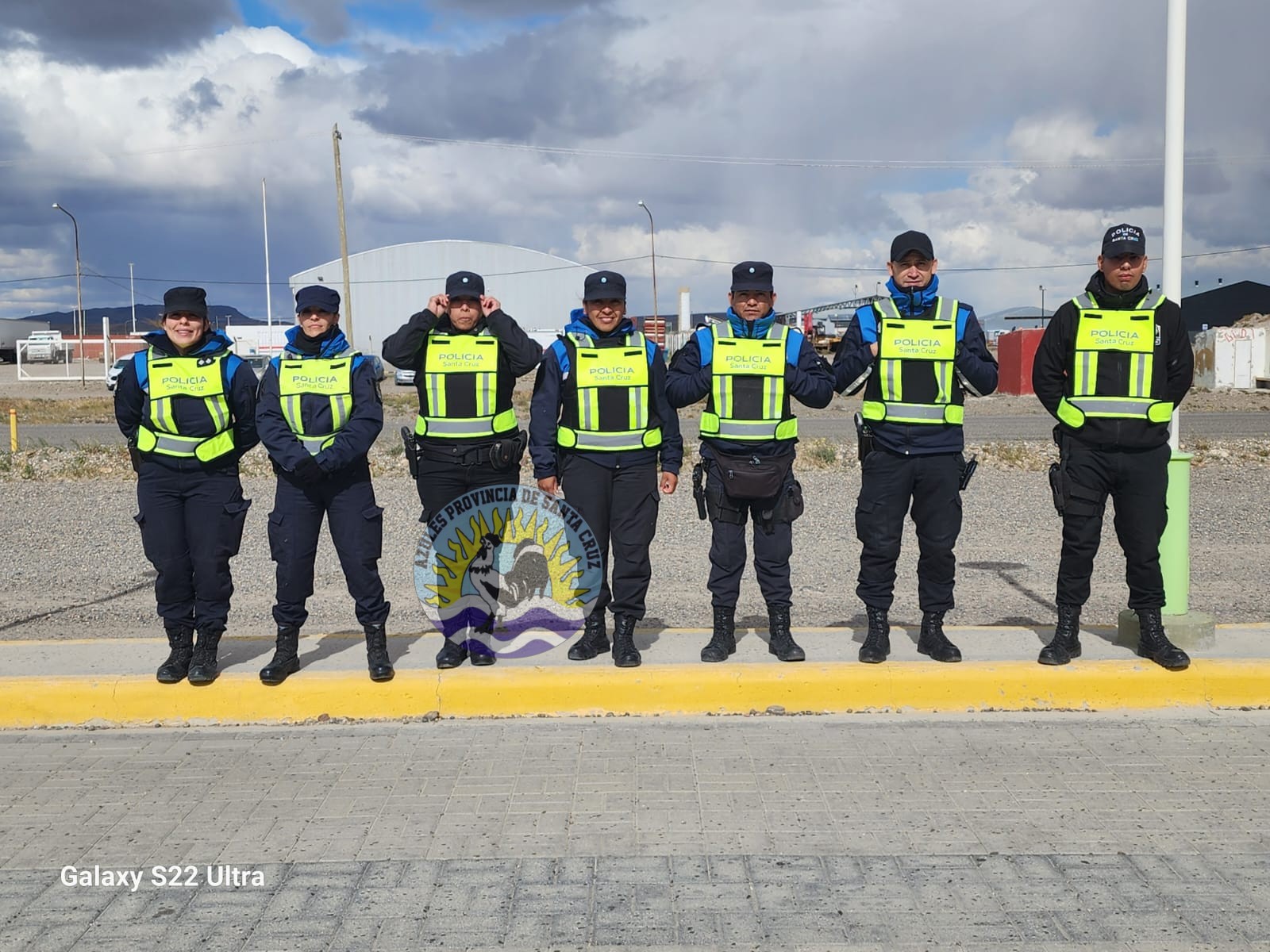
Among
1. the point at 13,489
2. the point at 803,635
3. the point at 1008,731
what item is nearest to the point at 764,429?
the point at 803,635

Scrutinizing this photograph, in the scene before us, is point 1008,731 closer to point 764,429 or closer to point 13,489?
point 764,429

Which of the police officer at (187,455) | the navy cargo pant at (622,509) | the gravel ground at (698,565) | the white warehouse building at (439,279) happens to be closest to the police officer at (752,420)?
the navy cargo pant at (622,509)

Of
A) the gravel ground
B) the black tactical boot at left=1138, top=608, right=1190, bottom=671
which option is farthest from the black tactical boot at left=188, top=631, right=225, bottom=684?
the black tactical boot at left=1138, top=608, right=1190, bottom=671

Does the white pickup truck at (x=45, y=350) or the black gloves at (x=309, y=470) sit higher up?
the white pickup truck at (x=45, y=350)

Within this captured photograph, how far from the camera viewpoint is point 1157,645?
579cm

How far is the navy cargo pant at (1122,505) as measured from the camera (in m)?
5.69

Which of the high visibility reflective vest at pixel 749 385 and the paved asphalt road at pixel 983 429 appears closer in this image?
the high visibility reflective vest at pixel 749 385

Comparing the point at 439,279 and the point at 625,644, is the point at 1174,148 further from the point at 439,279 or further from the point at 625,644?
the point at 439,279

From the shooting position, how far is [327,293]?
18.4 ft

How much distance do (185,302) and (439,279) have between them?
7125 centimetres

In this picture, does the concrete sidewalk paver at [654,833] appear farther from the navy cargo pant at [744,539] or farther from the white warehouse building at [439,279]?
the white warehouse building at [439,279]

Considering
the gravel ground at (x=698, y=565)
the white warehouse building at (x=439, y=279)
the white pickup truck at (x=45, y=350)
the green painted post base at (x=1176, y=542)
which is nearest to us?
the green painted post base at (x=1176, y=542)

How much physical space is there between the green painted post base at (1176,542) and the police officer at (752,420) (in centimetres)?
189

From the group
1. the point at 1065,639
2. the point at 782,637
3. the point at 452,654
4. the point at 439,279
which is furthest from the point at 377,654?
the point at 439,279
